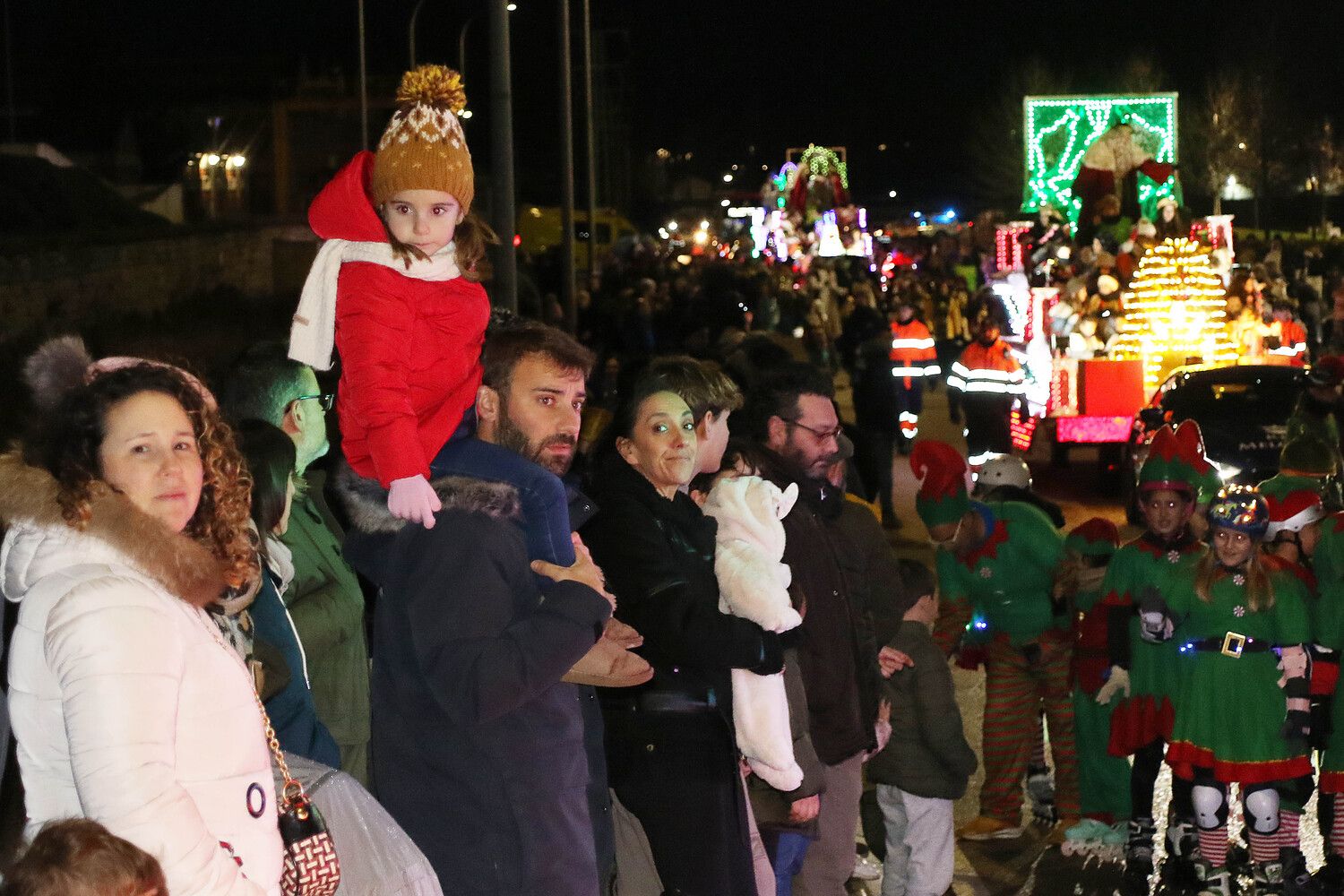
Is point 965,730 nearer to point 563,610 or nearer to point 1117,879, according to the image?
point 1117,879

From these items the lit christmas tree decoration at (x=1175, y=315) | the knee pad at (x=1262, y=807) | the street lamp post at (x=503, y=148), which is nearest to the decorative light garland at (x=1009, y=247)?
the lit christmas tree decoration at (x=1175, y=315)

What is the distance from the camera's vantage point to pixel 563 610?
151 inches

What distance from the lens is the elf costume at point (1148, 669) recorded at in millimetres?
6828

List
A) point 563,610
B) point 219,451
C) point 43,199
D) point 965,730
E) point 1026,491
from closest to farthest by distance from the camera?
point 219,451, point 563,610, point 1026,491, point 965,730, point 43,199

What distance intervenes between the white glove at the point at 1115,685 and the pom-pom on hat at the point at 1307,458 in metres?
1.75

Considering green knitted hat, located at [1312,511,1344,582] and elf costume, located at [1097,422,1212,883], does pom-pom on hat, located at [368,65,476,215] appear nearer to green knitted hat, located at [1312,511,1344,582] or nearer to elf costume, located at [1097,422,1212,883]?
elf costume, located at [1097,422,1212,883]

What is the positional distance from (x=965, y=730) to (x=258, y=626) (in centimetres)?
550

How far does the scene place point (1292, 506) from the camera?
7.55 metres

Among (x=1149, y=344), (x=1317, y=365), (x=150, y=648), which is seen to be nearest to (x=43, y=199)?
(x=1149, y=344)

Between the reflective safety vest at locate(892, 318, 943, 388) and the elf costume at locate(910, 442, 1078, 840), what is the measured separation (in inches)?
406

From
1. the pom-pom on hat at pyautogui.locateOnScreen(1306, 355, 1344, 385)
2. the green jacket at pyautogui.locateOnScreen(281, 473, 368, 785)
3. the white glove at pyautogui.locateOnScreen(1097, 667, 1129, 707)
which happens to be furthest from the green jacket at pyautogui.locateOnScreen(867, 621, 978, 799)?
the pom-pom on hat at pyautogui.locateOnScreen(1306, 355, 1344, 385)

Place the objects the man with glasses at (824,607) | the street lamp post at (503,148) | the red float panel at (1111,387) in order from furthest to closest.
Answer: the red float panel at (1111,387), the street lamp post at (503,148), the man with glasses at (824,607)

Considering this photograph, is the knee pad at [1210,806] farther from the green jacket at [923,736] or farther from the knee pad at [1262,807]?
the green jacket at [923,736]

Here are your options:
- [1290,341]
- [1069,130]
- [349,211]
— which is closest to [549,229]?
[1069,130]
